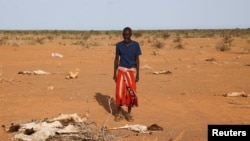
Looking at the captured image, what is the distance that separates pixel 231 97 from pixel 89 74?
19.2ft

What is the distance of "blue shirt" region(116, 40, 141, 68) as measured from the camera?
24.6 feet

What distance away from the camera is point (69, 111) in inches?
328

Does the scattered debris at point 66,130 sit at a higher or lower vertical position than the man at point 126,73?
lower

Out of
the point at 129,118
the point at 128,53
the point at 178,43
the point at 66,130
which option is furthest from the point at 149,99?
the point at 178,43

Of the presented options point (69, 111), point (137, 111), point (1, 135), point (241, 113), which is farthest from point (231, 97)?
point (1, 135)

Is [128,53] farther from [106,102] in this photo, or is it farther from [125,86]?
[106,102]

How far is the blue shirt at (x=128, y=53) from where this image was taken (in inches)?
295

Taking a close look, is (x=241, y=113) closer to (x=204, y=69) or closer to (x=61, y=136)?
(x=61, y=136)

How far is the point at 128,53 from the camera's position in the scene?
749 cm

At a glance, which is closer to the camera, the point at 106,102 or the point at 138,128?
the point at 138,128

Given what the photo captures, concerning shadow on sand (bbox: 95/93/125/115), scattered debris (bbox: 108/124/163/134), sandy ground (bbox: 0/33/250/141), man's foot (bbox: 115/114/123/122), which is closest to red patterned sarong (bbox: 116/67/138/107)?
man's foot (bbox: 115/114/123/122)

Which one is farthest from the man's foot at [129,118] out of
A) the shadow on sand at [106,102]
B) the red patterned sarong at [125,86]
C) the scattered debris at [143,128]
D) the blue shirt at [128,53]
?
the blue shirt at [128,53]

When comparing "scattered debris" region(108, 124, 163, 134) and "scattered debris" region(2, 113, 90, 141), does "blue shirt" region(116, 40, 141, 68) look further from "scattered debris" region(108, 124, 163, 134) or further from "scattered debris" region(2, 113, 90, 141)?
"scattered debris" region(2, 113, 90, 141)

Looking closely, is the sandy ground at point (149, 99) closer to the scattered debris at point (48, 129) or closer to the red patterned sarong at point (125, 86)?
the scattered debris at point (48, 129)
